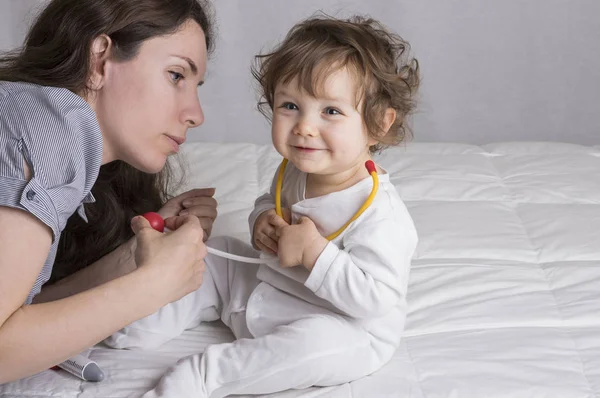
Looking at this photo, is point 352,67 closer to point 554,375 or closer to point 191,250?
point 191,250

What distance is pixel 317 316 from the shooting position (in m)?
1.58

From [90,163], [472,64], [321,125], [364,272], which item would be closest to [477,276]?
[364,272]

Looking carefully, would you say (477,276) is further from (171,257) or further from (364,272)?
(171,257)

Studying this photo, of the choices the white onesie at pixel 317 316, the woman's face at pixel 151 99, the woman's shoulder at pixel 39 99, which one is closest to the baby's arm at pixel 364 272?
the white onesie at pixel 317 316

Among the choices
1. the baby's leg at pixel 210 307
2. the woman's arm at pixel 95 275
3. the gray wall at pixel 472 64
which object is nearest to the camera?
the baby's leg at pixel 210 307

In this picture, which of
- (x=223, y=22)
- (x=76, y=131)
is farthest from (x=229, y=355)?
(x=223, y=22)

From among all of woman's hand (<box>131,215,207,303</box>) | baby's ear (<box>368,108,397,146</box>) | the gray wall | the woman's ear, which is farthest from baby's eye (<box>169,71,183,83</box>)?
the gray wall

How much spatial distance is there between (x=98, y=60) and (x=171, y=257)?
402 mm

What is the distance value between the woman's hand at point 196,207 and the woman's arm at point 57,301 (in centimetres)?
39

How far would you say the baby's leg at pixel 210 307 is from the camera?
1.66 m

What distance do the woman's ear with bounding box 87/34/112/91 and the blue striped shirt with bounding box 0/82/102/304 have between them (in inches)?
3.9

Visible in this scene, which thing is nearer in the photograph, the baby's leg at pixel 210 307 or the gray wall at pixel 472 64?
the baby's leg at pixel 210 307

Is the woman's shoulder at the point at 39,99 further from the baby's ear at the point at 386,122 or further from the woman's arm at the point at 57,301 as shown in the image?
the baby's ear at the point at 386,122

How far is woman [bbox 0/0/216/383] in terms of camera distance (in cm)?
135
